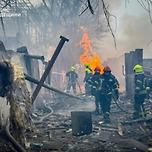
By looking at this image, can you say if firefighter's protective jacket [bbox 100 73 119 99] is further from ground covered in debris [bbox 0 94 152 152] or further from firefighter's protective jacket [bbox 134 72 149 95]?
ground covered in debris [bbox 0 94 152 152]

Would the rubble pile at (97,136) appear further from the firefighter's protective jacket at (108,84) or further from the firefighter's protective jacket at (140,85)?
the firefighter's protective jacket at (108,84)

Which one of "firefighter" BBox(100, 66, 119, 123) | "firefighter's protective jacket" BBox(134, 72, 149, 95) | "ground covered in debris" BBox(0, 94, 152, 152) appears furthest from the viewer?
"firefighter" BBox(100, 66, 119, 123)

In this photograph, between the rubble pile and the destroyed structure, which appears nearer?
the destroyed structure

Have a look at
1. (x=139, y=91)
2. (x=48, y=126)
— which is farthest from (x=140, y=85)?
(x=48, y=126)

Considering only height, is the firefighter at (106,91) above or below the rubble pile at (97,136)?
above

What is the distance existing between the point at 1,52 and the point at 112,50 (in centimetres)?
2474

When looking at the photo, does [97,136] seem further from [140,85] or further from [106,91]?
[140,85]

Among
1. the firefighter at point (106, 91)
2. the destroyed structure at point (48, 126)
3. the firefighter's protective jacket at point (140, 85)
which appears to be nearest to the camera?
the destroyed structure at point (48, 126)

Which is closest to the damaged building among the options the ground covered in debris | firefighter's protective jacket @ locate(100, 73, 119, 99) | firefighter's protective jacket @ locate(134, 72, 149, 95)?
the ground covered in debris

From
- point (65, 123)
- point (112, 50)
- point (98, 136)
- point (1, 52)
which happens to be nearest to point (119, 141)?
point (98, 136)

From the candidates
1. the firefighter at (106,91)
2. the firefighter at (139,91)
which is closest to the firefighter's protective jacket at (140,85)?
the firefighter at (139,91)

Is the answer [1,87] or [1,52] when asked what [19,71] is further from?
[1,52]

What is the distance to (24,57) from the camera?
9844mm

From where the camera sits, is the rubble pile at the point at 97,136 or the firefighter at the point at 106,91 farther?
the firefighter at the point at 106,91
